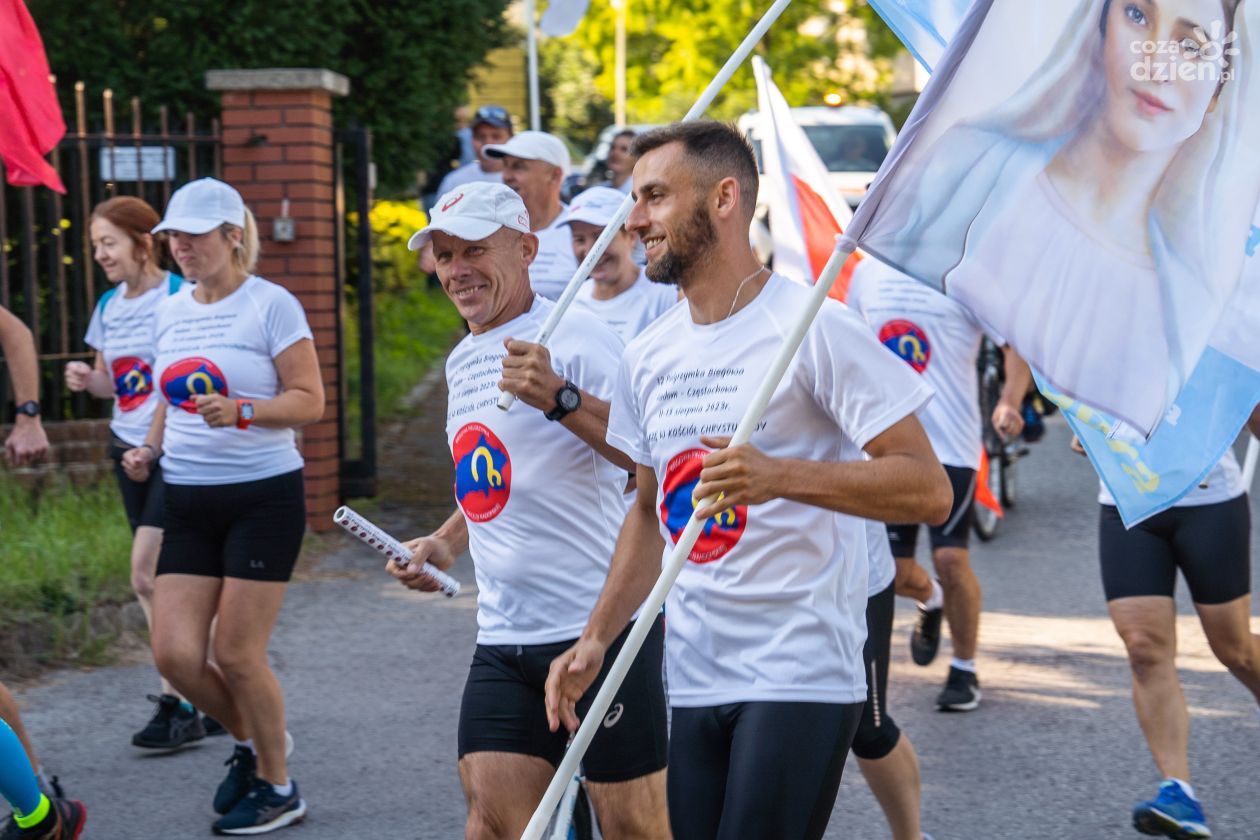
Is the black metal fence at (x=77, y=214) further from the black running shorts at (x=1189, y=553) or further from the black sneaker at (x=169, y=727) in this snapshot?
the black running shorts at (x=1189, y=553)

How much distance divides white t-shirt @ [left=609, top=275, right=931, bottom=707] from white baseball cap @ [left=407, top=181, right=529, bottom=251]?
78 centimetres

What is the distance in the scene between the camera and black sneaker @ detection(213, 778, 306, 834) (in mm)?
5742

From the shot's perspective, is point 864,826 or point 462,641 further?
point 462,641

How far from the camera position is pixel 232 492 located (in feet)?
19.1

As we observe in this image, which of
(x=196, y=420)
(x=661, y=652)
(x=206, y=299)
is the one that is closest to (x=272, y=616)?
(x=196, y=420)

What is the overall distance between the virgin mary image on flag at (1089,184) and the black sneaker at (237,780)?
3296 mm

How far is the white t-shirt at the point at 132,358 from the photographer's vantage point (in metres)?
7.03

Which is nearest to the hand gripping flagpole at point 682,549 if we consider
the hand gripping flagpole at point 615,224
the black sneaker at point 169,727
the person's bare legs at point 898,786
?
the hand gripping flagpole at point 615,224

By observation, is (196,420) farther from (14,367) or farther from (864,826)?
(864,826)

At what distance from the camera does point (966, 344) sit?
719 centimetres

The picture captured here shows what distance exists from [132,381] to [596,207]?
6.52 feet

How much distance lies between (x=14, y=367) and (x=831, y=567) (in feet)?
Result: 11.1

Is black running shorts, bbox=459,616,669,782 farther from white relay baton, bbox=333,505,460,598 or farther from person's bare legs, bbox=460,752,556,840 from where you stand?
white relay baton, bbox=333,505,460,598

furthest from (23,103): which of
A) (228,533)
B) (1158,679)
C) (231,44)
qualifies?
(231,44)
